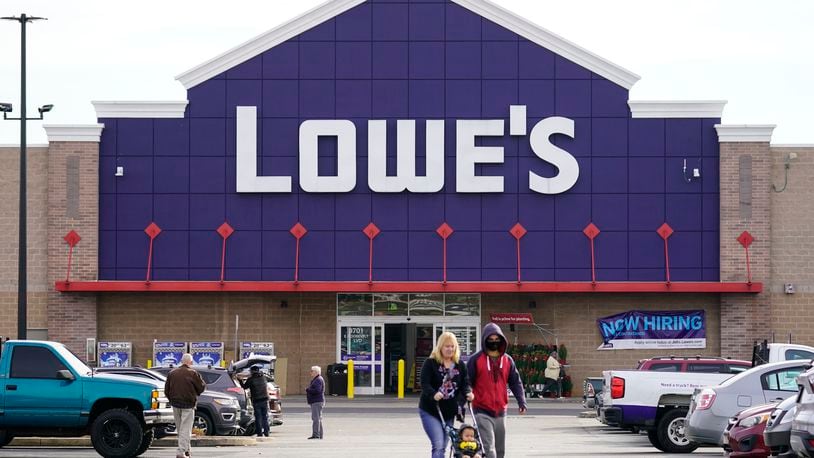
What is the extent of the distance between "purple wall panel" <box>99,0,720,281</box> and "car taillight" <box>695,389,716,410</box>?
75.4 ft

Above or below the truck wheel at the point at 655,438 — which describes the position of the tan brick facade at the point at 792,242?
above

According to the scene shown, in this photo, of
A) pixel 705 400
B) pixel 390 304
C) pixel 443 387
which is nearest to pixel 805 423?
pixel 443 387

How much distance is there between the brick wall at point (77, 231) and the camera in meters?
47.1

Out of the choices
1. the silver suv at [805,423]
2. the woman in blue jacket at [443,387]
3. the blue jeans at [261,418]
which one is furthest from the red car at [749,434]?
the blue jeans at [261,418]

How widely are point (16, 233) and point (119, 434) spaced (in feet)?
79.7

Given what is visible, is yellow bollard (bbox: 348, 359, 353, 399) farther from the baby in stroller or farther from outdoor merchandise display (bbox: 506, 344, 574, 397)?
the baby in stroller

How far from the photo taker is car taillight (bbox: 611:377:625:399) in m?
28.5

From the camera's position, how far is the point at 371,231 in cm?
4747

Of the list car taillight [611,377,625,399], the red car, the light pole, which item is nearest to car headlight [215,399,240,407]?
car taillight [611,377,625,399]

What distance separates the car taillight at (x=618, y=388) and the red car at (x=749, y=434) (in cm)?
659

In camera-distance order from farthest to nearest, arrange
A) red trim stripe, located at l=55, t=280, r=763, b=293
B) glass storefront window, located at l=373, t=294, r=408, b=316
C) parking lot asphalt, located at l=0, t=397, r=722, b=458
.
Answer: glass storefront window, located at l=373, t=294, r=408, b=316
red trim stripe, located at l=55, t=280, r=763, b=293
parking lot asphalt, located at l=0, t=397, r=722, b=458

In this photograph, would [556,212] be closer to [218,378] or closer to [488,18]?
[488,18]

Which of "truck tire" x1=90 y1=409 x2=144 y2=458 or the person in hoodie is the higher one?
the person in hoodie

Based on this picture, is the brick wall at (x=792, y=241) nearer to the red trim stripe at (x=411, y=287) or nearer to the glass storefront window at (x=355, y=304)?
the red trim stripe at (x=411, y=287)
